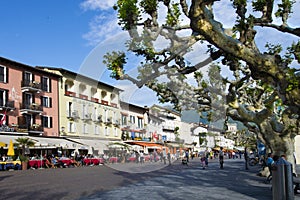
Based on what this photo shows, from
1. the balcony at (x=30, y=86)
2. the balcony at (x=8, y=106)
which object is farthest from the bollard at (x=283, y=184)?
the balcony at (x=30, y=86)

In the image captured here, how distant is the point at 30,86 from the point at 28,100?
1.80m

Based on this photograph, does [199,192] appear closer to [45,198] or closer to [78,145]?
[45,198]

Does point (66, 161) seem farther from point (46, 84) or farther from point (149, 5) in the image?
point (149, 5)

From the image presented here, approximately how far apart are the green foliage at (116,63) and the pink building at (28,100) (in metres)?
29.1

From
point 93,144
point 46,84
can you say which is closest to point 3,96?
point 46,84

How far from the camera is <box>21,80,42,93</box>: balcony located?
44344mm

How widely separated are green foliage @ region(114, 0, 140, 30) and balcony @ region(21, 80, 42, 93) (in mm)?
35304

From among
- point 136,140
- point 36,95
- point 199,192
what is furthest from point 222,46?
point 136,140

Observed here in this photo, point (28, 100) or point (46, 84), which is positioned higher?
point (46, 84)

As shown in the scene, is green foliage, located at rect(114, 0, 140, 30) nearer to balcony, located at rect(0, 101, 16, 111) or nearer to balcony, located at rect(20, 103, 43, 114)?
balcony, located at rect(0, 101, 16, 111)

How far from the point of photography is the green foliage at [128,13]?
10898 mm

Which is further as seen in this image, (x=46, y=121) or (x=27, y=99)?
(x=46, y=121)

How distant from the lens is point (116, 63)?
12.2m

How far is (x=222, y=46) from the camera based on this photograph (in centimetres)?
838
